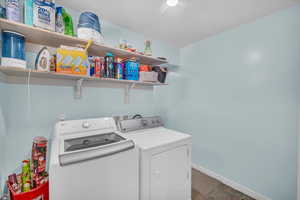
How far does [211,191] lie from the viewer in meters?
1.85

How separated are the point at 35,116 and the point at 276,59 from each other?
9.18 ft

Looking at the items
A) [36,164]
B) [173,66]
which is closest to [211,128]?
[173,66]

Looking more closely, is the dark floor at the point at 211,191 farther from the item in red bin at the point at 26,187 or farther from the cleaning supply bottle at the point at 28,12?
the cleaning supply bottle at the point at 28,12

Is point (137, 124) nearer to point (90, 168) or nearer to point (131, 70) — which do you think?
point (131, 70)

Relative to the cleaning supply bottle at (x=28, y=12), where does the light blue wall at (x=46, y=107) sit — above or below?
below

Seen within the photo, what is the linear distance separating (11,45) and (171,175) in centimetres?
182

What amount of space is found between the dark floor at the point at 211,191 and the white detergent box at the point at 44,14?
8.25 ft

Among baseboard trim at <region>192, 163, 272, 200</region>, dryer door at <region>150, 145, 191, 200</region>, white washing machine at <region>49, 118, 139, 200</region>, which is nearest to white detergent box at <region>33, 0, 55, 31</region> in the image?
white washing machine at <region>49, 118, 139, 200</region>

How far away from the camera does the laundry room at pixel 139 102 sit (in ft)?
3.48

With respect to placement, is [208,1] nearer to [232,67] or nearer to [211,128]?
[232,67]

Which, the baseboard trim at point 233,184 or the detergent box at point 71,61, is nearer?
the detergent box at point 71,61

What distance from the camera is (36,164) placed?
1.19 metres

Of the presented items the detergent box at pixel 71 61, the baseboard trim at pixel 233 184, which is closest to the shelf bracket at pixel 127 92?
the detergent box at pixel 71 61

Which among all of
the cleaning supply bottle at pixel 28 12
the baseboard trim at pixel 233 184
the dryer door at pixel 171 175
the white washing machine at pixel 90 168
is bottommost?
the baseboard trim at pixel 233 184
